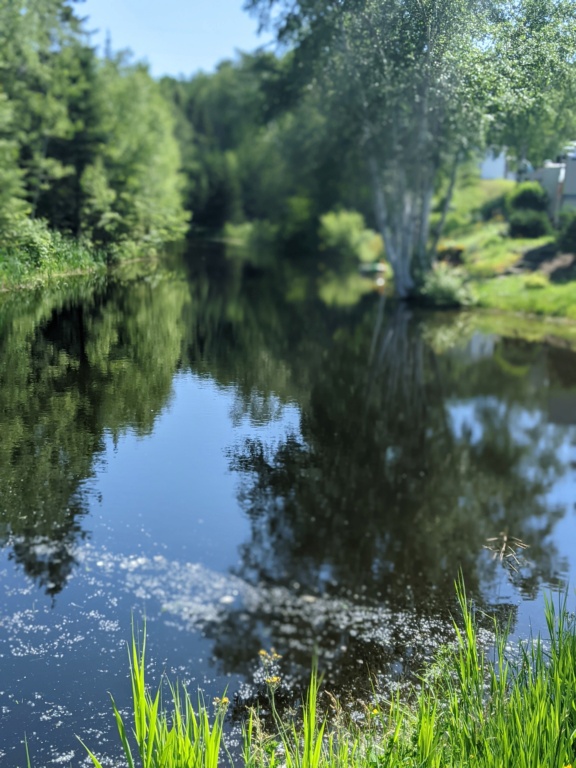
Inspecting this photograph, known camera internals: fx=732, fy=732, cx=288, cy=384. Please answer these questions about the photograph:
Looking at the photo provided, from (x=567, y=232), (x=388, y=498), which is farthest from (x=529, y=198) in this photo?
(x=388, y=498)

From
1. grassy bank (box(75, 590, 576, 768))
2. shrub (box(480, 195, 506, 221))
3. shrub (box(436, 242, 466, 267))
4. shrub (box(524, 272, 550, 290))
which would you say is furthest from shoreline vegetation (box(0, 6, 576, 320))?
shrub (box(436, 242, 466, 267))

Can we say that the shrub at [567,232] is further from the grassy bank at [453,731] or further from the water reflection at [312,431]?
the grassy bank at [453,731]

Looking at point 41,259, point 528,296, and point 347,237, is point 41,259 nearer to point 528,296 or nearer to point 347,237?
point 528,296

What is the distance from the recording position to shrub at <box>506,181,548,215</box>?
10350 mm

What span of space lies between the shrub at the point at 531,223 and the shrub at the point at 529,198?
20cm

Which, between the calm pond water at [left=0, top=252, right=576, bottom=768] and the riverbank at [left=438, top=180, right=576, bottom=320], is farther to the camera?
the riverbank at [left=438, top=180, right=576, bottom=320]

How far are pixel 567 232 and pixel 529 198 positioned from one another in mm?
3004

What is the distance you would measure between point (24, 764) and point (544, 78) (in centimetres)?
555

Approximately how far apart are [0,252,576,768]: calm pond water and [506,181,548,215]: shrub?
3.79 metres

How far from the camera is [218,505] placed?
5.75m

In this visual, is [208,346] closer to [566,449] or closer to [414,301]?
[566,449]

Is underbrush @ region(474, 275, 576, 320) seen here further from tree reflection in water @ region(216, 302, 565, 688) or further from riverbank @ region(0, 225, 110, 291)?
riverbank @ region(0, 225, 110, 291)

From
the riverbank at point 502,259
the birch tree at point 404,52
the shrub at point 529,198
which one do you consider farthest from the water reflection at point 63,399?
the riverbank at point 502,259

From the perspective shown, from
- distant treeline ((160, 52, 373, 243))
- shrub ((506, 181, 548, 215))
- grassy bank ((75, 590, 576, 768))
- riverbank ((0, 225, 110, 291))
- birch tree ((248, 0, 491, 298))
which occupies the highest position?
distant treeline ((160, 52, 373, 243))
